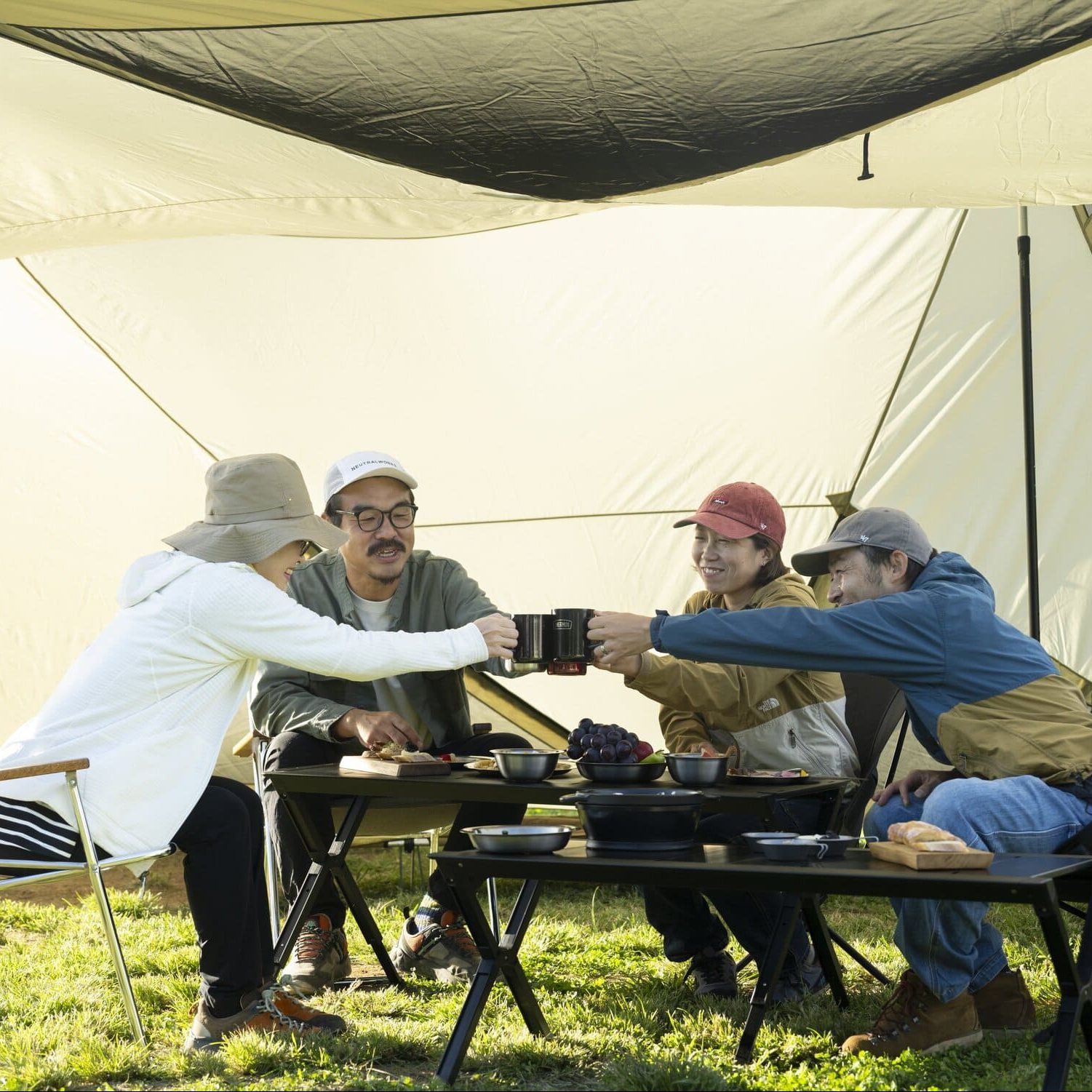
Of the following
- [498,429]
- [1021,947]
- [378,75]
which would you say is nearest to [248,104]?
[378,75]

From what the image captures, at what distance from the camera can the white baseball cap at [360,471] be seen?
12.5ft

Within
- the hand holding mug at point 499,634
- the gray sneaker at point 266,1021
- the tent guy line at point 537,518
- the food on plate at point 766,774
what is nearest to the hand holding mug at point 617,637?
the hand holding mug at point 499,634

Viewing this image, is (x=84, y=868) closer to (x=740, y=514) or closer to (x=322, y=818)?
(x=322, y=818)

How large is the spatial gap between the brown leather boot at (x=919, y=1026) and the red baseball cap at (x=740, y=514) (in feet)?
3.94

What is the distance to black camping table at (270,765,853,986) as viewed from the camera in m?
2.80

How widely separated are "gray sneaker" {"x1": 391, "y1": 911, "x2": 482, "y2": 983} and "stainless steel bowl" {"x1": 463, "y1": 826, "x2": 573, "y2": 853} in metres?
1.23

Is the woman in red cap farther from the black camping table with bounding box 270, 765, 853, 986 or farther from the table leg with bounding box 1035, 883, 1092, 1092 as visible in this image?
the table leg with bounding box 1035, 883, 1092, 1092

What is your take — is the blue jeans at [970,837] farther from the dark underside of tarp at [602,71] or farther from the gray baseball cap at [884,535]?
the dark underside of tarp at [602,71]

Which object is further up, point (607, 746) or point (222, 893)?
point (607, 746)

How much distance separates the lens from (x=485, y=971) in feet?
8.77

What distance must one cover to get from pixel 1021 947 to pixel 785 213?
268cm

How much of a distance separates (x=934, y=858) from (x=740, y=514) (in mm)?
1501

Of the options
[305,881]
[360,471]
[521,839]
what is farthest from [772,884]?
[360,471]

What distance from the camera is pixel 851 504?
527 centimetres
